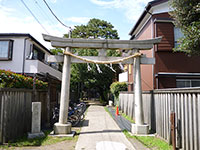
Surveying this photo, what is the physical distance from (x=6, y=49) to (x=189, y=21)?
1516 centimetres

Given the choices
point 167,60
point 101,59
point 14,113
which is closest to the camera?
point 14,113

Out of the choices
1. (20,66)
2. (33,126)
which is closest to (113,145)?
(33,126)

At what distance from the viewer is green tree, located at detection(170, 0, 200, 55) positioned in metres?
6.40

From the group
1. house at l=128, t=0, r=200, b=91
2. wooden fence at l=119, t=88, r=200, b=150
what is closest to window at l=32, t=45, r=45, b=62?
Result: house at l=128, t=0, r=200, b=91

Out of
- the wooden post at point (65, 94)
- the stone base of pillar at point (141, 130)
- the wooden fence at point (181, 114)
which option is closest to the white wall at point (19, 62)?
the wooden post at point (65, 94)

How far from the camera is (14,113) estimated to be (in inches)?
223

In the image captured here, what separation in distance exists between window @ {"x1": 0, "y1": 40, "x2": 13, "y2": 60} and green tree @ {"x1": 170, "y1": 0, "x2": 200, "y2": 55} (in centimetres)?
1426

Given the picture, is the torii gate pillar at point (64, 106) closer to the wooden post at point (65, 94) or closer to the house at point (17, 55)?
the wooden post at point (65, 94)

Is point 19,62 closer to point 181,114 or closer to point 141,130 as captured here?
point 141,130

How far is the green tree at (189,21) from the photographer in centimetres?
640

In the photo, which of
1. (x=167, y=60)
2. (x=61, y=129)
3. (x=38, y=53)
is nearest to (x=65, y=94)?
(x=61, y=129)

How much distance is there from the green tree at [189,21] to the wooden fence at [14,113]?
24.3 ft

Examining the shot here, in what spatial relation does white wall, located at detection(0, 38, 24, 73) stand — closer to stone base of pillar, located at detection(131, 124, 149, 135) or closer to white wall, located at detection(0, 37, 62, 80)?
white wall, located at detection(0, 37, 62, 80)

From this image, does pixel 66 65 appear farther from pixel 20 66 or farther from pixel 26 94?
pixel 20 66
